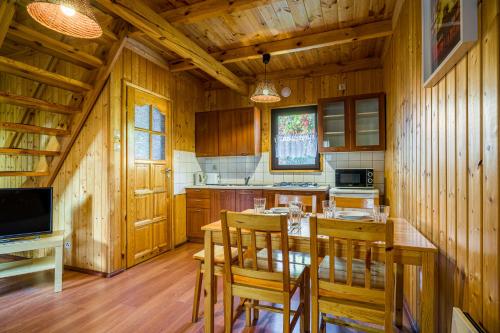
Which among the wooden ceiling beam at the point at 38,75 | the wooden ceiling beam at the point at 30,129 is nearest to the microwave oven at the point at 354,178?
the wooden ceiling beam at the point at 38,75

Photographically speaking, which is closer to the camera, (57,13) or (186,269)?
(57,13)

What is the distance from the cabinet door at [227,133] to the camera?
14.0 ft

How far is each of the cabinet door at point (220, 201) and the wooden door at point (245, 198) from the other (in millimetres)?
66

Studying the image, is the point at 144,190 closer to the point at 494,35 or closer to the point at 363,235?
the point at 363,235

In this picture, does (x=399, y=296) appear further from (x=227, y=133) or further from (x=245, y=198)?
(x=227, y=133)

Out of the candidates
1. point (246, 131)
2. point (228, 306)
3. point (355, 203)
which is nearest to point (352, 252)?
point (228, 306)

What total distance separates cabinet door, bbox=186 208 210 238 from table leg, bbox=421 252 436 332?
10.3 feet

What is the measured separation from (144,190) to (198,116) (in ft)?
5.60

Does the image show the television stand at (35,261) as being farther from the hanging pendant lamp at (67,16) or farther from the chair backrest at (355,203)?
the chair backrest at (355,203)

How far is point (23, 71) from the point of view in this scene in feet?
7.16

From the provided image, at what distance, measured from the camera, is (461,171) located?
119 centimetres

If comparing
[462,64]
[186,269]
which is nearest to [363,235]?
[462,64]

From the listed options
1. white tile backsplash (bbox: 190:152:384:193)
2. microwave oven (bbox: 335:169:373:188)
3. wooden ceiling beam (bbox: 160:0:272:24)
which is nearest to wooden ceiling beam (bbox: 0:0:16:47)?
wooden ceiling beam (bbox: 160:0:272:24)

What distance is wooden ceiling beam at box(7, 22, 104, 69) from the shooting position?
208cm
